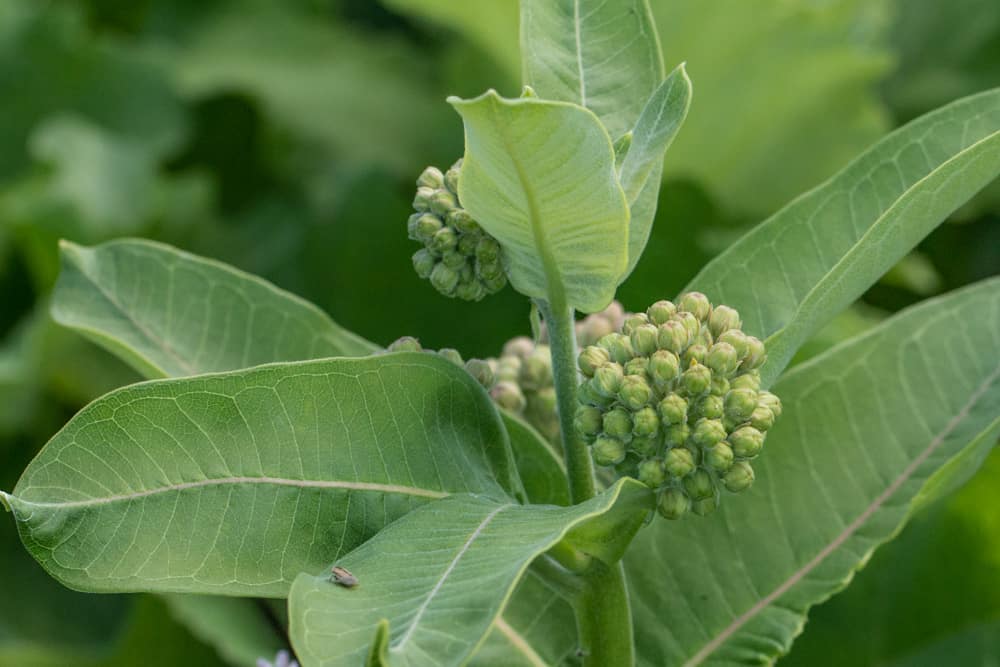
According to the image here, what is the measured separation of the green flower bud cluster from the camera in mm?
821

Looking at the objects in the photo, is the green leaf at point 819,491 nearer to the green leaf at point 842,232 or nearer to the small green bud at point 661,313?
the green leaf at point 842,232

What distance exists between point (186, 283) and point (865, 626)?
3.00 ft

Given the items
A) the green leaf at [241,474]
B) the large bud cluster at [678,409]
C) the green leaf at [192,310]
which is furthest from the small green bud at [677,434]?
the green leaf at [192,310]

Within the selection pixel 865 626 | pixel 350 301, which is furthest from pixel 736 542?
pixel 350 301

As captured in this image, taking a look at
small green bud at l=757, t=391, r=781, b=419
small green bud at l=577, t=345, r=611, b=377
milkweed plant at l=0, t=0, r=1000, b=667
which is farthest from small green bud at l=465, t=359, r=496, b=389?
small green bud at l=757, t=391, r=781, b=419

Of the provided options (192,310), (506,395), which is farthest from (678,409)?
(192,310)

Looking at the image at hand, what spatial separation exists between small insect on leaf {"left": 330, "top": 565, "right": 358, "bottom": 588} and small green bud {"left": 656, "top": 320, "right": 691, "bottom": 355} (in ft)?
0.81

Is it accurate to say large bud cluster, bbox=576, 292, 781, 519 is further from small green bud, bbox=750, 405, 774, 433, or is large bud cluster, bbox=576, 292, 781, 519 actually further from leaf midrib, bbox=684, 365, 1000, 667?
leaf midrib, bbox=684, 365, 1000, 667

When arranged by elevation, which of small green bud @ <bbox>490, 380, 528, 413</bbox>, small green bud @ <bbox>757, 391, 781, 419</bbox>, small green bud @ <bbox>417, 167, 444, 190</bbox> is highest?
small green bud @ <bbox>417, 167, 444, 190</bbox>

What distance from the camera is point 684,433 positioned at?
779mm

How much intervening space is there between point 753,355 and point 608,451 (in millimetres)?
Answer: 115

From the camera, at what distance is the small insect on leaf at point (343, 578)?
28.3 inches

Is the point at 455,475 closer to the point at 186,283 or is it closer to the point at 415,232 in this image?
the point at 415,232

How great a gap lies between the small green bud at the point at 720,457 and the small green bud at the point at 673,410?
1.1 inches
